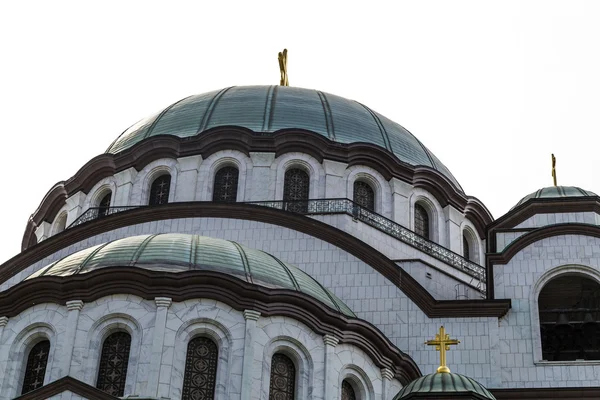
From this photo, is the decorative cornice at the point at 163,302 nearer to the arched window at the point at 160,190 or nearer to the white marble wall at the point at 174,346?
the white marble wall at the point at 174,346

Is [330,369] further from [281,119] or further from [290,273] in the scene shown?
[281,119]

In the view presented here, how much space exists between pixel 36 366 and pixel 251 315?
4.64 metres

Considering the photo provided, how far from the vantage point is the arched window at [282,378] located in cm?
2600

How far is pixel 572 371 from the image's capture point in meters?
28.8

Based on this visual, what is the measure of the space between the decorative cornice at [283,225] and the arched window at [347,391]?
3.83 metres

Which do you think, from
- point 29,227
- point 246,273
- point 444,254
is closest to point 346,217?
point 444,254

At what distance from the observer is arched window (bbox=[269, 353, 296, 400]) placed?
26.0m

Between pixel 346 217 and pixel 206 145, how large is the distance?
512cm

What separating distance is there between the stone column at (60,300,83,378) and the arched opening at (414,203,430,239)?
13046 millimetres

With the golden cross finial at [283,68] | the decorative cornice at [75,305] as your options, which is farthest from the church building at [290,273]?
the golden cross finial at [283,68]

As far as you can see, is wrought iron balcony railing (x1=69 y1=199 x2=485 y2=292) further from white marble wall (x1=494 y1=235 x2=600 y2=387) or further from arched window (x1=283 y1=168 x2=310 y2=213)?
white marble wall (x1=494 y1=235 x2=600 y2=387)

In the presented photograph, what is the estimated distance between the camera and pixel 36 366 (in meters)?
26.5

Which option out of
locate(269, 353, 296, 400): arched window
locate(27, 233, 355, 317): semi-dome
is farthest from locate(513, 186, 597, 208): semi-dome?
locate(269, 353, 296, 400): arched window

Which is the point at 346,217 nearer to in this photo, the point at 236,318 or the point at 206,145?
the point at 206,145
